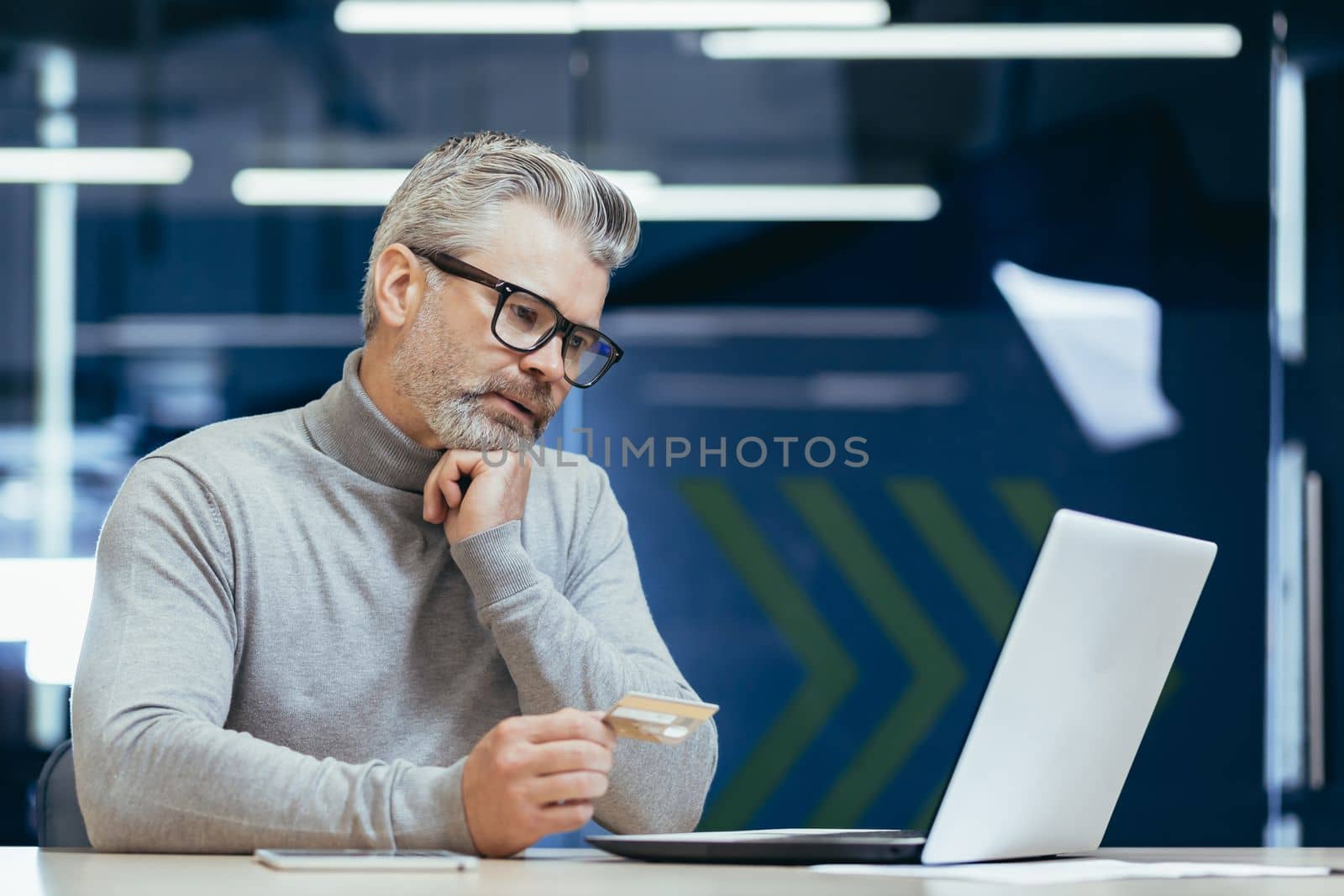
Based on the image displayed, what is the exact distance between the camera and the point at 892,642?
3.27 metres

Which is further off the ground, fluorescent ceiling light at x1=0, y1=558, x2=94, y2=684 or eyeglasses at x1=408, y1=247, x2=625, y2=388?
eyeglasses at x1=408, y1=247, x2=625, y2=388

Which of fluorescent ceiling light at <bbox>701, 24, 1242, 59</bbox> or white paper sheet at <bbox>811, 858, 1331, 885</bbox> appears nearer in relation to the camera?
white paper sheet at <bbox>811, 858, 1331, 885</bbox>

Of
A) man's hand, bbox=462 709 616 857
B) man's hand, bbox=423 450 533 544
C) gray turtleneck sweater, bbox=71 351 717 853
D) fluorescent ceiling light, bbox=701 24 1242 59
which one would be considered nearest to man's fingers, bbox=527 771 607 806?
man's hand, bbox=462 709 616 857

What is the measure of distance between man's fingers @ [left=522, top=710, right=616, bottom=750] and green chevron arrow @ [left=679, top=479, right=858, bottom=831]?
2.17m

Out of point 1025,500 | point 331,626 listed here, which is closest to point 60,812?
point 331,626

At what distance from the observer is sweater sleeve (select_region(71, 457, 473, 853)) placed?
115 centimetres

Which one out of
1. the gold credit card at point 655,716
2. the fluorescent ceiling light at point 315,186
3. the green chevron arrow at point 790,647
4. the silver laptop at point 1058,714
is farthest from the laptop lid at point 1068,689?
the fluorescent ceiling light at point 315,186

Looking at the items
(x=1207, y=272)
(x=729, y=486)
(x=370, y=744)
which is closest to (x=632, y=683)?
(x=370, y=744)

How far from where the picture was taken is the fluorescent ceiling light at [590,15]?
3.35m

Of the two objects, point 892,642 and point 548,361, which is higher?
point 548,361

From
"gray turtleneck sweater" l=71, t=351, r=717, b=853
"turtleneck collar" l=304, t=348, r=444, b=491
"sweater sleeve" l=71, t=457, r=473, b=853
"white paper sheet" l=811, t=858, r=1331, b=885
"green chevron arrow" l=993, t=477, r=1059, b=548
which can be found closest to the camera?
"white paper sheet" l=811, t=858, r=1331, b=885

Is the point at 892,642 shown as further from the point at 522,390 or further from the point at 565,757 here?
the point at 565,757

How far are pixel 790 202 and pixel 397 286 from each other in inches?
68.6

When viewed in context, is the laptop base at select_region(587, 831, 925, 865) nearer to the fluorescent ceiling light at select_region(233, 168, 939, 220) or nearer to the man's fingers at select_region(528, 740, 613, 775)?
the man's fingers at select_region(528, 740, 613, 775)
